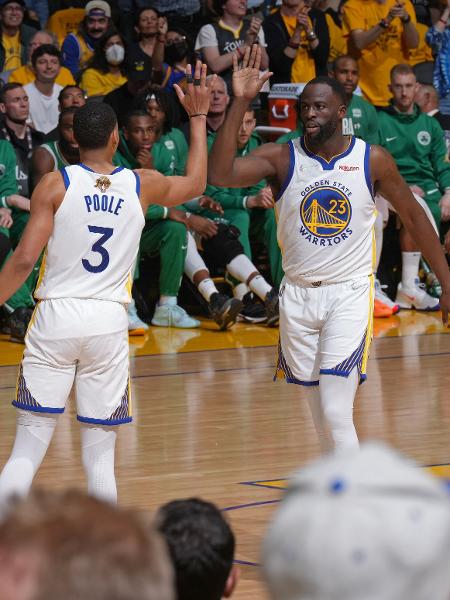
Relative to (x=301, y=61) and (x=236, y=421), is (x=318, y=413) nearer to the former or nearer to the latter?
(x=236, y=421)

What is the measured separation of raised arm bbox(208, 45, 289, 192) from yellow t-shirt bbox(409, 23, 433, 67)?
920 cm

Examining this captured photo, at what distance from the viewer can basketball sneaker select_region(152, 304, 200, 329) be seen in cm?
1087

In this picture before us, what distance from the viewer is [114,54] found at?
40.6 feet

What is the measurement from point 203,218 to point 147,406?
3.25 metres

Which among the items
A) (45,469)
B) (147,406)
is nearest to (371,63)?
(147,406)

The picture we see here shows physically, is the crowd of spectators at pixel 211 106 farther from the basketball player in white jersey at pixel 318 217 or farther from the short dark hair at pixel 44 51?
the basketball player in white jersey at pixel 318 217

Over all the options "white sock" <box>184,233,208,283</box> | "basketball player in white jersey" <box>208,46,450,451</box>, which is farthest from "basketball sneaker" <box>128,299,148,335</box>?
"basketball player in white jersey" <box>208,46,450,451</box>

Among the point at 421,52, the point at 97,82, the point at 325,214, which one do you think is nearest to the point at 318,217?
the point at 325,214

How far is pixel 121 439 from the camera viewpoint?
7164mm

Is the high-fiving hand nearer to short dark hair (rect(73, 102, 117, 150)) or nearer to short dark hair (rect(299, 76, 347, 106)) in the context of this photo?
short dark hair (rect(73, 102, 117, 150))

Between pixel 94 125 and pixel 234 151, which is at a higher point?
pixel 94 125

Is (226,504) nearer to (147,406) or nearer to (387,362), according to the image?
(147,406)

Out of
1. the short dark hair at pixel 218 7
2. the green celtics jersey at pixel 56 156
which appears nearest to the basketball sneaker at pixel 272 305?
the green celtics jersey at pixel 56 156

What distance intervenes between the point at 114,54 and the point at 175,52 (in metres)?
0.66
